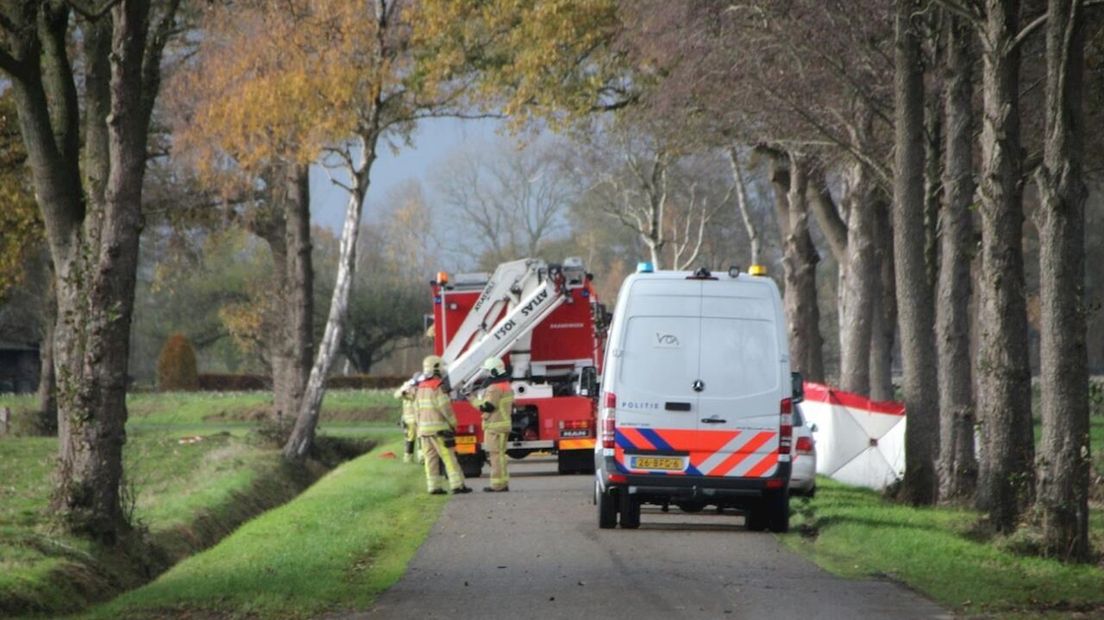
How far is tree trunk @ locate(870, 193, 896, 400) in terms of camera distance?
126 feet

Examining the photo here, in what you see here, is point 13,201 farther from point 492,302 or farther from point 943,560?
point 943,560

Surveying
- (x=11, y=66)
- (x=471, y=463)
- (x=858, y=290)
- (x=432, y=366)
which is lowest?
(x=471, y=463)

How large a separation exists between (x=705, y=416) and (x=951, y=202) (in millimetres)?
4897

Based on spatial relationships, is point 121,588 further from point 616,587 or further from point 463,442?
point 463,442

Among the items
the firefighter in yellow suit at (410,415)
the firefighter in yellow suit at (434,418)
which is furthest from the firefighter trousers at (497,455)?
the firefighter in yellow suit at (410,415)

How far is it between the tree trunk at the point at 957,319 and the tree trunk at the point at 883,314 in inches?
603

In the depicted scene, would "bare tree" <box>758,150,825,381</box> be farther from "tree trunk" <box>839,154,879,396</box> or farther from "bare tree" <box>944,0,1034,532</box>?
"bare tree" <box>944,0,1034,532</box>

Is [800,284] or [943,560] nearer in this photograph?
[943,560]

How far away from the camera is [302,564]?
14.6 metres

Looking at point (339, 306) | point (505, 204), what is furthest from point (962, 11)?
point (505, 204)

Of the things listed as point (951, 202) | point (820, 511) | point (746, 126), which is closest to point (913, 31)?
point (951, 202)

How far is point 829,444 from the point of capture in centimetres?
2678

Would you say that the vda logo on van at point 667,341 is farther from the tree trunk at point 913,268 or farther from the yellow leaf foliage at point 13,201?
the yellow leaf foliage at point 13,201

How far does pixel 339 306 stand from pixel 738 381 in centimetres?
1734
